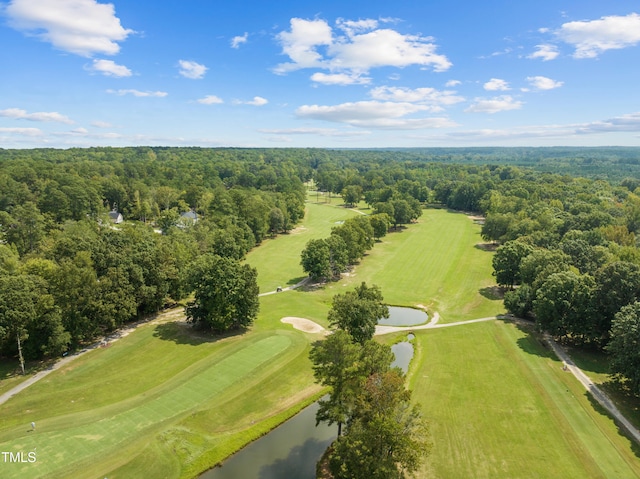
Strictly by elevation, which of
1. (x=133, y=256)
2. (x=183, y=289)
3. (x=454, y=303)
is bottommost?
(x=454, y=303)

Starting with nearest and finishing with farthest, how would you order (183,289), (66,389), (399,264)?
1. (66,389)
2. (183,289)
3. (399,264)

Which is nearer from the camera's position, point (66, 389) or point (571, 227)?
point (66, 389)

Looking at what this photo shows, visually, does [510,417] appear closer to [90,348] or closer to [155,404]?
[155,404]

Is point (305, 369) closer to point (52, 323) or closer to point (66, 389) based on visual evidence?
point (66, 389)

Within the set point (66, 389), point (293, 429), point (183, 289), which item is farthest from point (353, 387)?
point (183, 289)

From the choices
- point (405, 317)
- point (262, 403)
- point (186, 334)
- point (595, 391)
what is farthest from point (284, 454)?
point (405, 317)

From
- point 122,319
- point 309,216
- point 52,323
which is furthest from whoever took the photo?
point 309,216
